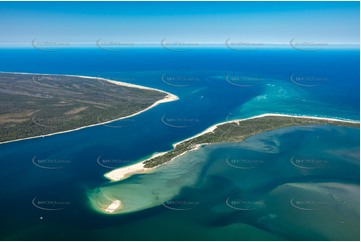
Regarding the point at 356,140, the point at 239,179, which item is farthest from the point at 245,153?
the point at 356,140

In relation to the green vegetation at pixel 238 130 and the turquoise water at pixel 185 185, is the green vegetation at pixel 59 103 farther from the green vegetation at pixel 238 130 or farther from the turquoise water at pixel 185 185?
the green vegetation at pixel 238 130

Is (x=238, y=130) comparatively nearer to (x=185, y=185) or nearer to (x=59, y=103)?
(x=185, y=185)

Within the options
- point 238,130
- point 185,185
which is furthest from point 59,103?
point 185,185

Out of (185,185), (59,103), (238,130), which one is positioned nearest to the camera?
(185,185)

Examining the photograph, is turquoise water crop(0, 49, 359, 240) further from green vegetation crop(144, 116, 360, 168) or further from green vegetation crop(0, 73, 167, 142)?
green vegetation crop(0, 73, 167, 142)

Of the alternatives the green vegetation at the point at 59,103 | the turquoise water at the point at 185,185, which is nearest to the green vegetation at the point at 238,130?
the turquoise water at the point at 185,185

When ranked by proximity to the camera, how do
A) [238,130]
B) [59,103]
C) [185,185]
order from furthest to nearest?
1. [59,103]
2. [238,130]
3. [185,185]
